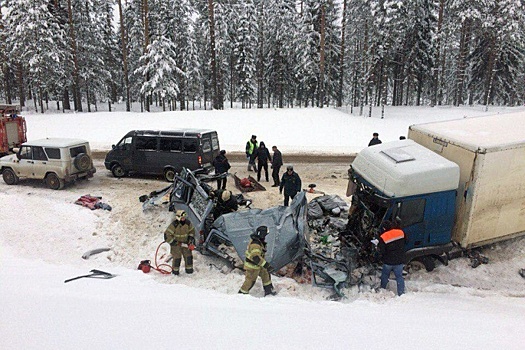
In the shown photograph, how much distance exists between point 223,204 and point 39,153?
28.7ft

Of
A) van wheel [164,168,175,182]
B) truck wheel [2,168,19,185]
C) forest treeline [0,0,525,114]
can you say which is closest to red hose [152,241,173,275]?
van wheel [164,168,175,182]

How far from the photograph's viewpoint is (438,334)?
5328 mm

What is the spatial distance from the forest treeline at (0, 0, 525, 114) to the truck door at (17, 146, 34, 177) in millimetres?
19770

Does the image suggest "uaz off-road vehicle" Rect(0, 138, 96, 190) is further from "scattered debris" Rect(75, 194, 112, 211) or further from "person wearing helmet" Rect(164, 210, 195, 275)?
"person wearing helmet" Rect(164, 210, 195, 275)

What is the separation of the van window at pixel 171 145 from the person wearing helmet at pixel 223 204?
18.4 ft

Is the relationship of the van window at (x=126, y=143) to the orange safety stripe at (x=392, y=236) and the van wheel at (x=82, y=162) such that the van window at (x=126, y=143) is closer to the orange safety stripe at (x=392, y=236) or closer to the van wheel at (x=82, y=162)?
the van wheel at (x=82, y=162)

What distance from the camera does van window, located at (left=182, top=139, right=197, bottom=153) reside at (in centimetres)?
1473

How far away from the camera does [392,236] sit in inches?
281

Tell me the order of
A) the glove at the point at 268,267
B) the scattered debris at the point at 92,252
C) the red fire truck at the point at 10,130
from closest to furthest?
the glove at the point at 268,267 → the scattered debris at the point at 92,252 → the red fire truck at the point at 10,130

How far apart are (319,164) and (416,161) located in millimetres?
10563

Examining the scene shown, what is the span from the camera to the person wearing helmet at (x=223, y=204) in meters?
9.77

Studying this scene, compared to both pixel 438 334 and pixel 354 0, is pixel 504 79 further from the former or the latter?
pixel 438 334

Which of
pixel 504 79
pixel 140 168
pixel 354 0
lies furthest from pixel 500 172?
pixel 504 79

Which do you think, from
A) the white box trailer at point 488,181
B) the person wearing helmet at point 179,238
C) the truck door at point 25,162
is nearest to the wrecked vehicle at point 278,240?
the person wearing helmet at point 179,238
